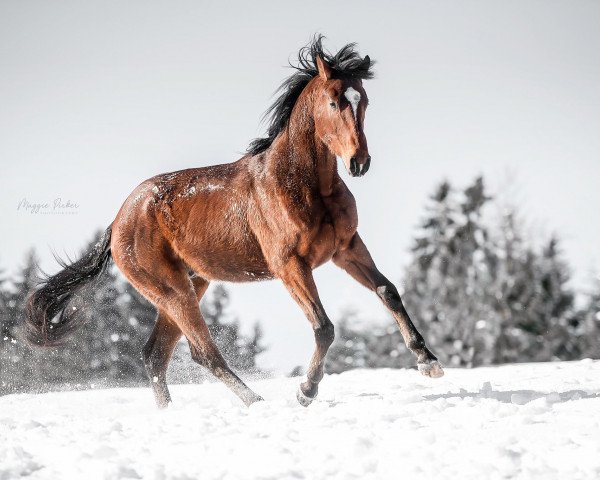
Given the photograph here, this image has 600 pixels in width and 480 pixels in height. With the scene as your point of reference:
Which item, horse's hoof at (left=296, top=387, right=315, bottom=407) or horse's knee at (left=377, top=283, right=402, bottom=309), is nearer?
horse's hoof at (left=296, top=387, right=315, bottom=407)

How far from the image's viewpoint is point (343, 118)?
18.9ft

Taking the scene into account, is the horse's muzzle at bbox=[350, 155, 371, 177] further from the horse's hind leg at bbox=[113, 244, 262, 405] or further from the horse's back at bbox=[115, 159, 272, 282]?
the horse's hind leg at bbox=[113, 244, 262, 405]

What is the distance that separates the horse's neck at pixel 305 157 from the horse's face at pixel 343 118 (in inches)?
5.6

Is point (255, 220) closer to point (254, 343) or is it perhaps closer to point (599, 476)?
point (599, 476)

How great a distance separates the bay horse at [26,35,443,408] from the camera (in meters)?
5.85

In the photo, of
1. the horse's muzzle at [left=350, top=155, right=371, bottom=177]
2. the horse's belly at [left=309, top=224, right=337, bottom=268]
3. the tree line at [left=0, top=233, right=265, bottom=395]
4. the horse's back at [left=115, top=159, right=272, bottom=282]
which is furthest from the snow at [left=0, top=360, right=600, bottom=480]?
the tree line at [left=0, top=233, right=265, bottom=395]

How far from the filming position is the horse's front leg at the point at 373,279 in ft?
19.6

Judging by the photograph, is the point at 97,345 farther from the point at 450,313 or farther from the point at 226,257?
the point at 226,257

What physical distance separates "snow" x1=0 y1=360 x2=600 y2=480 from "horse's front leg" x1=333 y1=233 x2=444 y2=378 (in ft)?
1.88

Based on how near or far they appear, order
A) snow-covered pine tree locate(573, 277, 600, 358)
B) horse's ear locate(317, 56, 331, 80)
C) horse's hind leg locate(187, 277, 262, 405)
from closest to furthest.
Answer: horse's ear locate(317, 56, 331, 80) → horse's hind leg locate(187, 277, 262, 405) → snow-covered pine tree locate(573, 277, 600, 358)

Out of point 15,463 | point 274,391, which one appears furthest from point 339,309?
point 15,463

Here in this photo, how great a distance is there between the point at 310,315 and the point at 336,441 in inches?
75.3

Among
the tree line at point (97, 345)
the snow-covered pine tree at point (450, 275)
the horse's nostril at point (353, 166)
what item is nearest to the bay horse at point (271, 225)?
the horse's nostril at point (353, 166)

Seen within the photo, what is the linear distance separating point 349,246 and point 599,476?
3228 mm
